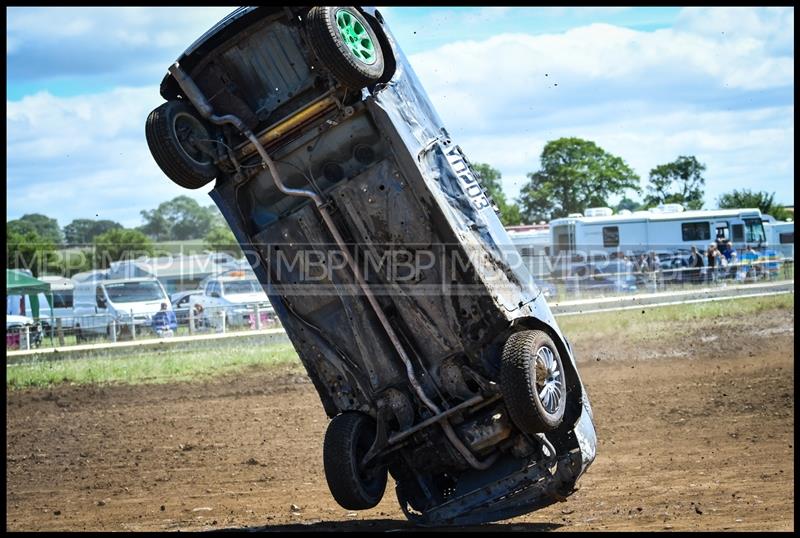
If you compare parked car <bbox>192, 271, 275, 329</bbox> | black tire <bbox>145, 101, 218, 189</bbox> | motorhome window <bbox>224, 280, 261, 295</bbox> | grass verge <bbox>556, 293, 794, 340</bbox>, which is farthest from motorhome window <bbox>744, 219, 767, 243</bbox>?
black tire <bbox>145, 101, 218, 189</bbox>

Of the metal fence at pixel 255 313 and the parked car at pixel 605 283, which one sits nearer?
the metal fence at pixel 255 313

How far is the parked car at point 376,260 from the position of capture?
6.76 m

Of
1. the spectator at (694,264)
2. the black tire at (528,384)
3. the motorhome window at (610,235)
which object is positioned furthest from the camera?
the motorhome window at (610,235)

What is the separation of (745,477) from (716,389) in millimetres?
4644

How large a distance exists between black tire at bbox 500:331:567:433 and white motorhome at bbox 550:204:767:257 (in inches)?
947

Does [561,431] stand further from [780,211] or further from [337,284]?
[780,211]

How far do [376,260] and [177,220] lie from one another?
362 feet

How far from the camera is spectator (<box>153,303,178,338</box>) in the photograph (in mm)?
21531

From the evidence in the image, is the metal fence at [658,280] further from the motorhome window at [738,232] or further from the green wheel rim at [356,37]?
the green wheel rim at [356,37]

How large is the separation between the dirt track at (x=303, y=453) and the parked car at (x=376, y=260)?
687 mm

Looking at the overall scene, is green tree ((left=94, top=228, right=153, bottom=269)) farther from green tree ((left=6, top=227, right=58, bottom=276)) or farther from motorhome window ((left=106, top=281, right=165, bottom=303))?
motorhome window ((left=106, top=281, right=165, bottom=303))

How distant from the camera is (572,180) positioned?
5159 centimetres

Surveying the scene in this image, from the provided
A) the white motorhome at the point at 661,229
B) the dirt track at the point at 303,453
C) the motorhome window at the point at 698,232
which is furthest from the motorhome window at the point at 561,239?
the dirt track at the point at 303,453

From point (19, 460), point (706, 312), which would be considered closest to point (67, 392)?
point (19, 460)
